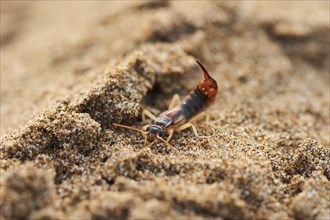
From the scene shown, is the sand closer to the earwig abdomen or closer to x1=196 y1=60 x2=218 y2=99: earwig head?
the earwig abdomen

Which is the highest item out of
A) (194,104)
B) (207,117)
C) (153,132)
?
(153,132)

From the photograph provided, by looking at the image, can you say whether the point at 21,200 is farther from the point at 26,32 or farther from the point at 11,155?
the point at 26,32

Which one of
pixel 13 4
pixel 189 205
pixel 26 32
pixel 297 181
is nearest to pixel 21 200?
pixel 189 205

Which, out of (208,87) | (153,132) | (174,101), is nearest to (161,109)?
(174,101)

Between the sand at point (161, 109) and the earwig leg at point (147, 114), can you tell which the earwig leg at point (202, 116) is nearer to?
the sand at point (161, 109)

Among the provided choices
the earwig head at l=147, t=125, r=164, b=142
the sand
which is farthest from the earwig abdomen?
the earwig head at l=147, t=125, r=164, b=142

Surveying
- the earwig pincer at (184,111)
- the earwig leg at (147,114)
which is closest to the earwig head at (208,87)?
the earwig pincer at (184,111)

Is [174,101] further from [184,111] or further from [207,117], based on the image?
[207,117]
